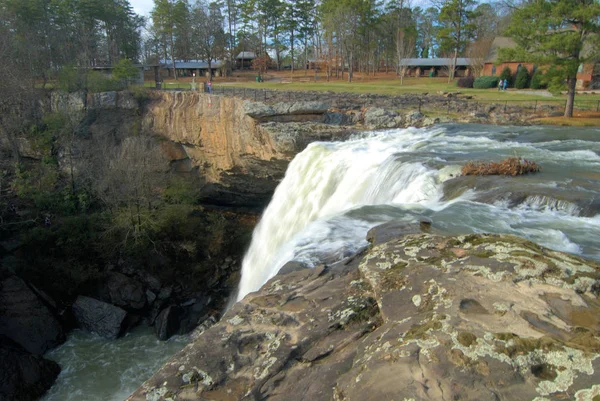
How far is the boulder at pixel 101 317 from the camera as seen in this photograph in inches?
724

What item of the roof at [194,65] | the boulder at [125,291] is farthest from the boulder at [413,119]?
the roof at [194,65]

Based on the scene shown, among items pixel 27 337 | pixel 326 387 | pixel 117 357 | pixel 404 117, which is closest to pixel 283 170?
pixel 404 117

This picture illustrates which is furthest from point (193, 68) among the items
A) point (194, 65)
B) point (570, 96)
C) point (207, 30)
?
point (570, 96)

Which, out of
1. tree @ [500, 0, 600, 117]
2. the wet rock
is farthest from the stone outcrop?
tree @ [500, 0, 600, 117]

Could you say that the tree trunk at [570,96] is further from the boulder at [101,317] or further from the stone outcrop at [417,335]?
the boulder at [101,317]

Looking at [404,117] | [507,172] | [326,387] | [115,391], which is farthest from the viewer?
[404,117]

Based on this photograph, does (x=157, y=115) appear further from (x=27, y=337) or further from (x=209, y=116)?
(x=27, y=337)

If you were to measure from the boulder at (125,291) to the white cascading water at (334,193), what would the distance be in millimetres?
6921

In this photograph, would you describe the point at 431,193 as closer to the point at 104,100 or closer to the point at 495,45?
the point at 104,100

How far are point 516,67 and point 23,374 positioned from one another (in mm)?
44019

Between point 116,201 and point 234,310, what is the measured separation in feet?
64.9

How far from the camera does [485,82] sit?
38938 millimetres

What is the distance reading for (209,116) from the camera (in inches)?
1078

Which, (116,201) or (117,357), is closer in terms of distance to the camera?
(117,357)
